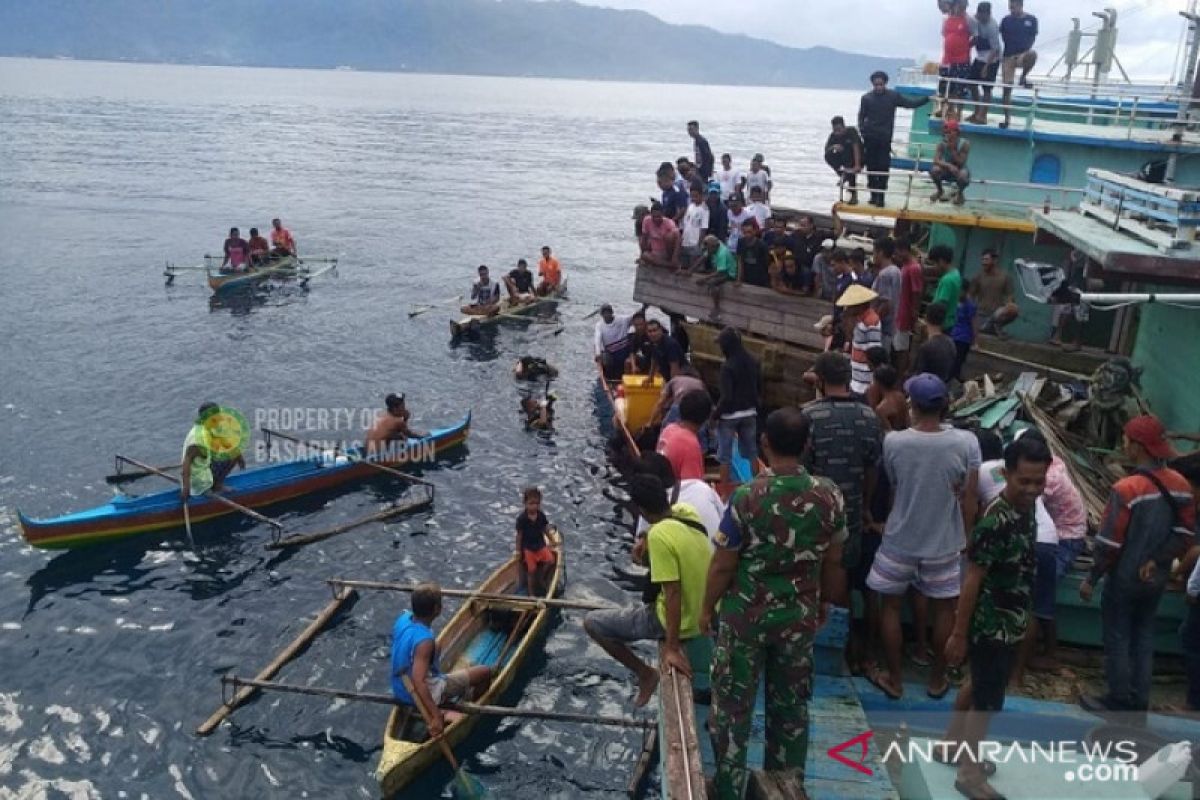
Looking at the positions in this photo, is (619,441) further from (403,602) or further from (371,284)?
(371,284)

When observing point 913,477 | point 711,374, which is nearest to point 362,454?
point 711,374

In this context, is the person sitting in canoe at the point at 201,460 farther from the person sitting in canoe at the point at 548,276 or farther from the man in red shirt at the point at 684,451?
the person sitting in canoe at the point at 548,276

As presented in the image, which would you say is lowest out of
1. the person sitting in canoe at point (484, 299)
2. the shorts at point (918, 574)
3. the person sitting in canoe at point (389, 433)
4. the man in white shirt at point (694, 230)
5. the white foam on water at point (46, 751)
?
the white foam on water at point (46, 751)

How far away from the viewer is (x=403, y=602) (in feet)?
48.5

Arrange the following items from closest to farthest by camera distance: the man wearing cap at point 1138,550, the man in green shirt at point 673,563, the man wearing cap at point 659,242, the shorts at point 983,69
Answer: the man in green shirt at point 673,563 → the man wearing cap at point 1138,550 → the shorts at point 983,69 → the man wearing cap at point 659,242

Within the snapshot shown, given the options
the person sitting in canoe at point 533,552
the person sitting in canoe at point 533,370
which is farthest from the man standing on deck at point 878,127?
the person sitting in canoe at point 533,370

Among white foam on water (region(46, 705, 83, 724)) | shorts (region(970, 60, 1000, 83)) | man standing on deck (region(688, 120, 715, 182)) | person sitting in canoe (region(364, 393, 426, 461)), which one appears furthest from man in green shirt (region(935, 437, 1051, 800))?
man standing on deck (region(688, 120, 715, 182))

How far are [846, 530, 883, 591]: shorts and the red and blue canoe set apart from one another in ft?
41.1

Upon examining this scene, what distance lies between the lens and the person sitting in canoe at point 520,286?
3188cm

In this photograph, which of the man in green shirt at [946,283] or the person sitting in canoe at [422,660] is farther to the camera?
the man in green shirt at [946,283]

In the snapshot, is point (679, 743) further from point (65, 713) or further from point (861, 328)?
point (65, 713)

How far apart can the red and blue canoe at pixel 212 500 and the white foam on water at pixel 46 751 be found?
4.80 metres

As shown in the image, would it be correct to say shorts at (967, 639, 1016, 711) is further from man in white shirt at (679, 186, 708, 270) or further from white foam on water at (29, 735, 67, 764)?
man in white shirt at (679, 186, 708, 270)

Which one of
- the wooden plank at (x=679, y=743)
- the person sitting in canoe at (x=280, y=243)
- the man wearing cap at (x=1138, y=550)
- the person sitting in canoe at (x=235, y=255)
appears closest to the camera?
the wooden plank at (x=679, y=743)
